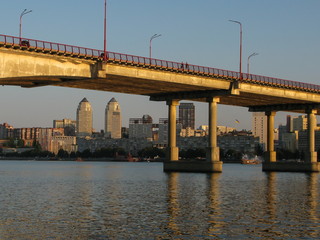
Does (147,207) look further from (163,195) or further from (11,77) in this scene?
(11,77)

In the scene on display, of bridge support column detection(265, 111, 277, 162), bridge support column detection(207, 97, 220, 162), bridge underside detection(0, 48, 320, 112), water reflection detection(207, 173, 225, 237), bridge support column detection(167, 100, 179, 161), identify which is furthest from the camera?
bridge support column detection(265, 111, 277, 162)

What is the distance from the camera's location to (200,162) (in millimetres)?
104812

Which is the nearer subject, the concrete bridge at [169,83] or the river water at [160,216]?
the river water at [160,216]

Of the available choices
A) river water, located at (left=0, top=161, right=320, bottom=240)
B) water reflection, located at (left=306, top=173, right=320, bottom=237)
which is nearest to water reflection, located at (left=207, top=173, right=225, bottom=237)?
river water, located at (left=0, top=161, right=320, bottom=240)

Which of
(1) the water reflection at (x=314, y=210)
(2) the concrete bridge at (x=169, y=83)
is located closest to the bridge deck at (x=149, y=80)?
(2) the concrete bridge at (x=169, y=83)

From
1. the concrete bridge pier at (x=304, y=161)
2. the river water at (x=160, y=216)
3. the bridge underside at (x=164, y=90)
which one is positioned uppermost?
the bridge underside at (x=164, y=90)

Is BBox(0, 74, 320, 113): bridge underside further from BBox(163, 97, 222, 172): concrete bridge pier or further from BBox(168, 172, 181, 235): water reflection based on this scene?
BBox(168, 172, 181, 235): water reflection

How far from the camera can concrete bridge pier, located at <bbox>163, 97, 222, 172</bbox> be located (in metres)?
103

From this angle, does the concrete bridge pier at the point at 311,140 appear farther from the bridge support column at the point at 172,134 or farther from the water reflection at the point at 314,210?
the water reflection at the point at 314,210

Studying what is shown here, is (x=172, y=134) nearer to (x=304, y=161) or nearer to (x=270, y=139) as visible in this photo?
(x=304, y=161)

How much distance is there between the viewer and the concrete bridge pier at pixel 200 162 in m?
103

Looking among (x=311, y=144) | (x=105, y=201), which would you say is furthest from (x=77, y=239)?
(x=311, y=144)

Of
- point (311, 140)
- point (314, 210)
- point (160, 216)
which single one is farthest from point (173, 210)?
point (311, 140)

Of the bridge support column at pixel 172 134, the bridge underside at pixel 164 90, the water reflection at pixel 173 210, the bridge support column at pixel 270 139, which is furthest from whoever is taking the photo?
the bridge support column at pixel 270 139
